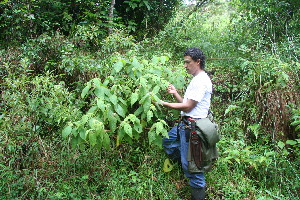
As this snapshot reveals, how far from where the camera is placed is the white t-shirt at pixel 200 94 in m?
3.11

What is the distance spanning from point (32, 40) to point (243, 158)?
4.57 meters

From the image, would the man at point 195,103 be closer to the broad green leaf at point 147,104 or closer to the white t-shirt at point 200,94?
the white t-shirt at point 200,94

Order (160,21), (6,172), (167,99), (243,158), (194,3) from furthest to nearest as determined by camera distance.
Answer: (194,3), (160,21), (167,99), (243,158), (6,172)

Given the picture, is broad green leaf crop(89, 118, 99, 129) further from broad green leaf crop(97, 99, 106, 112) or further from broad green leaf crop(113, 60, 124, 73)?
broad green leaf crop(113, 60, 124, 73)

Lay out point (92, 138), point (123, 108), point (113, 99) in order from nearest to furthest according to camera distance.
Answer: point (92, 138) < point (113, 99) < point (123, 108)

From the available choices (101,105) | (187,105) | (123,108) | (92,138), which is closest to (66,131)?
(92,138)

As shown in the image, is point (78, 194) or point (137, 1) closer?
point (78, 194)

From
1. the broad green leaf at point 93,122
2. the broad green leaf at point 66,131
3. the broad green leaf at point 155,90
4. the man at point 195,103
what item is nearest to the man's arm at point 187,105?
the man at point 195,103

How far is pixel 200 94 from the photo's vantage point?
310 centimetres

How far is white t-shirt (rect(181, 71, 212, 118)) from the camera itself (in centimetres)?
311

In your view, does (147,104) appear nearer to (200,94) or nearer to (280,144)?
(200,94)

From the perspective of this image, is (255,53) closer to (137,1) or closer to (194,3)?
(137,1)

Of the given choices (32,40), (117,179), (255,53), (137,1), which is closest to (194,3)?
(137,1)

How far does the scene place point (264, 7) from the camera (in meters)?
6.05
